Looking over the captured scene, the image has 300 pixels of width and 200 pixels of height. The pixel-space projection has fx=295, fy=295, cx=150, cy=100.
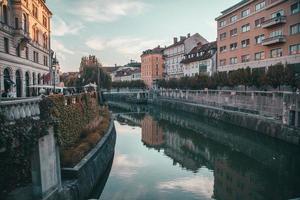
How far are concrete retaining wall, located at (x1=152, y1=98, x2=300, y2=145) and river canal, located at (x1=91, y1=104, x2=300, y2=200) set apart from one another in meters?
0.91

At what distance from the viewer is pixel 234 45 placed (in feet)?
220

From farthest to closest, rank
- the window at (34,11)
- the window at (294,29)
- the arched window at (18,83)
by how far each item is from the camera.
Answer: the window at (34,11), the window at (294,29), the arched window at (18,83)

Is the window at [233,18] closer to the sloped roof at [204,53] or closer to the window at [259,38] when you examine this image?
the window at [259,38]

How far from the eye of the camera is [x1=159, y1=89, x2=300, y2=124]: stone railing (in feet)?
113

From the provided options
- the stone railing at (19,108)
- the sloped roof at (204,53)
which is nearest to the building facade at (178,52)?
the sloped roof at (204,53)

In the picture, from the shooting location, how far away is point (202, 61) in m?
86.6

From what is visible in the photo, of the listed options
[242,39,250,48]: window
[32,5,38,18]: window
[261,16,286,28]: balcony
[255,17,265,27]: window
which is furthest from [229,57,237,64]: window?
[32,5,38,18]: window

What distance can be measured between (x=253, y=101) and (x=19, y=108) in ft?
131

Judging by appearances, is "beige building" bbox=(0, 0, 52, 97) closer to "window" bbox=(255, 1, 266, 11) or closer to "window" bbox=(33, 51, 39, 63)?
"window" bbox=(33, 51, 39, 63)

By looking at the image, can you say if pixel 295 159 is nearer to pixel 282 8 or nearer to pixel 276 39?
pixel 276 39

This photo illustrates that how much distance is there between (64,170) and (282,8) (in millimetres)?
47543

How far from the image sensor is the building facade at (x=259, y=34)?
4828cm

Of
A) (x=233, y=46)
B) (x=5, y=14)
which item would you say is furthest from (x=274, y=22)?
(x=5, y=14)

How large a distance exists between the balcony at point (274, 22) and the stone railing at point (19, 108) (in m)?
46.1
